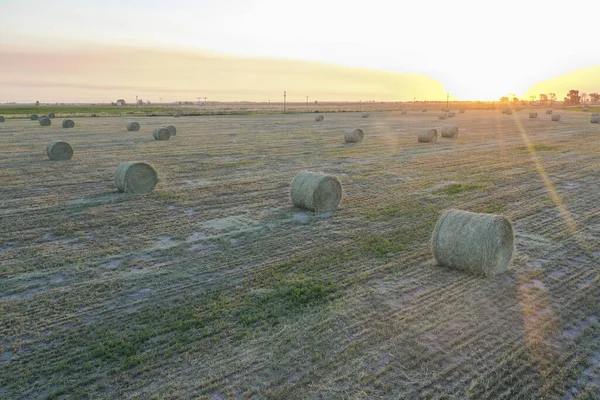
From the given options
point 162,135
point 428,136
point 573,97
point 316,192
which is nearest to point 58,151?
point 162,135

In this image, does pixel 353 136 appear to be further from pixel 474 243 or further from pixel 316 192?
pixel 474 243

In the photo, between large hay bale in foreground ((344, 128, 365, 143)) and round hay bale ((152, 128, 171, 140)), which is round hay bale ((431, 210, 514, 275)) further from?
round hay bale ((152, 128, 171, 140))

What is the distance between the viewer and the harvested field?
5609 millimetres

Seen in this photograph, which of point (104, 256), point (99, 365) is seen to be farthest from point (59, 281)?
point (99, 365)

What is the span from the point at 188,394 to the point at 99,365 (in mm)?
1446

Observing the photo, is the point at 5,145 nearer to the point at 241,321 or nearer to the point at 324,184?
the point at 324,184

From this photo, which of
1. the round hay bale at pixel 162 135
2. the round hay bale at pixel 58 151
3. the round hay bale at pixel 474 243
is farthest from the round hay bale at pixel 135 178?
the round hay bale at pixel 162 135

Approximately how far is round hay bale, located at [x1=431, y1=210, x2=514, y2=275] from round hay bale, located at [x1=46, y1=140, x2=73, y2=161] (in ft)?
70.6

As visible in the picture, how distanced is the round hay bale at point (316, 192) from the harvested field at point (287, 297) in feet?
1.27

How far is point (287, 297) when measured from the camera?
7691mm

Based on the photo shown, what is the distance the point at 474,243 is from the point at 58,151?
73.4 feet

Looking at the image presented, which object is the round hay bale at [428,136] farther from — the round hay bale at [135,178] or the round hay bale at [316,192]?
the round hay bale at [135,178]

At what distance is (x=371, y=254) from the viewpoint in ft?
31.7

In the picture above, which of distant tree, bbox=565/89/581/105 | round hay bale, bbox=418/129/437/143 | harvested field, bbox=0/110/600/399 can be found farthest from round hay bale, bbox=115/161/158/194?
distant tree, bbox=565/89/581/105
